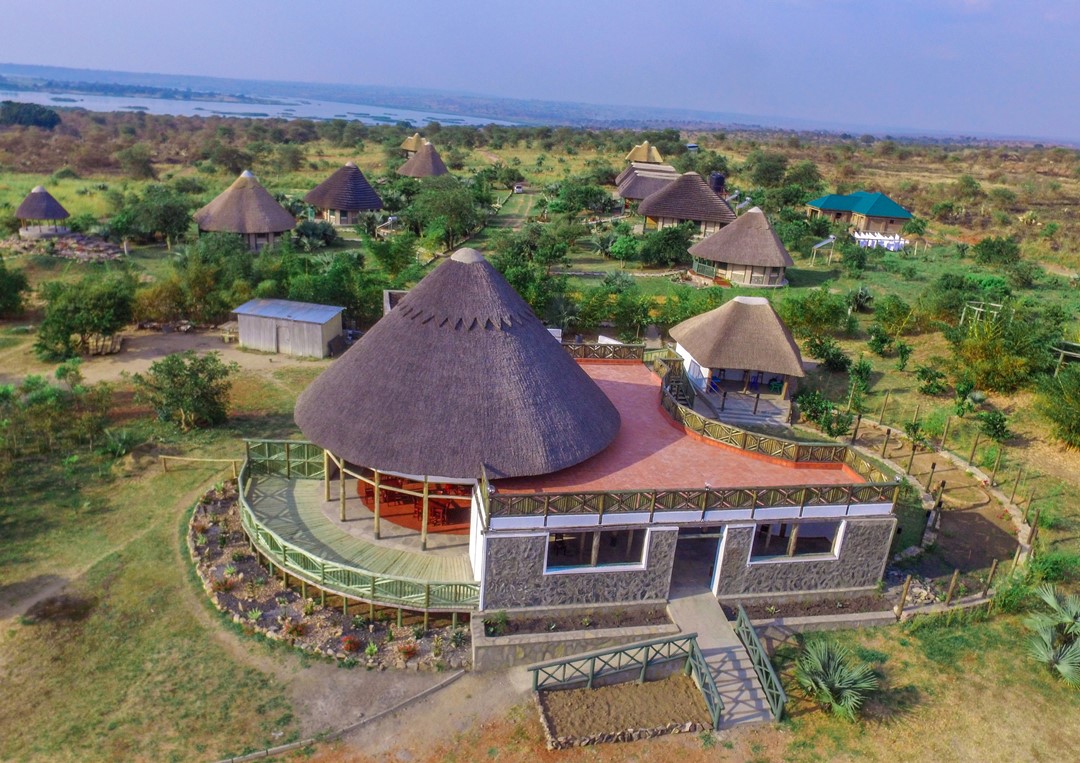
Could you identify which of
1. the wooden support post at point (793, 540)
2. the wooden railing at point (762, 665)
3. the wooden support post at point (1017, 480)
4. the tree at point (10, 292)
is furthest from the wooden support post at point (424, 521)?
the tree at point (10, 292)

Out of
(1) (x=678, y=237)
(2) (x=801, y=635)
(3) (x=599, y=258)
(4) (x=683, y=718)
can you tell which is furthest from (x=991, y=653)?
(3) (x=599, y=258)

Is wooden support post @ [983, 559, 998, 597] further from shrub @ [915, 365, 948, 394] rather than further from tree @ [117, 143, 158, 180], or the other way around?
tree @ [117, 143, 158, 180]

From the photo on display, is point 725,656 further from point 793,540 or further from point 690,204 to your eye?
point 690,204

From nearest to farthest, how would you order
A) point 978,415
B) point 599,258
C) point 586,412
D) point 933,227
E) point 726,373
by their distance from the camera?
point 586,412
point 978,415
point 726,373
point 599,258
point 933,227

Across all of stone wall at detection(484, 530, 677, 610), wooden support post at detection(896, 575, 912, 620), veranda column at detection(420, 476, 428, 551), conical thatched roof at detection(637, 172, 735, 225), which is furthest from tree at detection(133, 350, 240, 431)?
conical thatched roof at detection(637, 172, 735, 225)

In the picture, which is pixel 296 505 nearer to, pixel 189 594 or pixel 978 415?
pixel 189 594

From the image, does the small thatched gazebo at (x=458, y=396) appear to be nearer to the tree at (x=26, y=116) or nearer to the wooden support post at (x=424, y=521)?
the wooden support post at (x=424, y=521)
